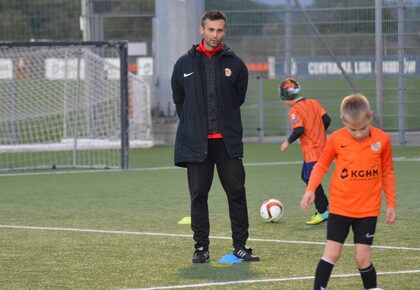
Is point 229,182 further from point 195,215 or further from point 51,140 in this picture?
point 51,140

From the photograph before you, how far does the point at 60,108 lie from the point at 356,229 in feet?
47.2

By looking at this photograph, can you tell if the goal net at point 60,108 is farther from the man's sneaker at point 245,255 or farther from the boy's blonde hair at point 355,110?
the boy's blonde hair at point 355,110

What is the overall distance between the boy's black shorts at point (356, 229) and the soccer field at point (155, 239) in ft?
2.46

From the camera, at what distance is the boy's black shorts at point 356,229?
655 centimetres

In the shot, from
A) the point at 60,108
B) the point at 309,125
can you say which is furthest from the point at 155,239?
the point at 60,108

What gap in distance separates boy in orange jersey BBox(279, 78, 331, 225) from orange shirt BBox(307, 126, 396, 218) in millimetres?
3694

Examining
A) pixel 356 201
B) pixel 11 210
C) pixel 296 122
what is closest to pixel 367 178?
pixel 356 201

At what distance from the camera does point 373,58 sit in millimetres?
20797

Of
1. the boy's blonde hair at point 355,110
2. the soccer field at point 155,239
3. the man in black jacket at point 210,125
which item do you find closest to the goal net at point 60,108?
the soccer field at point 155,239

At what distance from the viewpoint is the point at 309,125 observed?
10.4 meters

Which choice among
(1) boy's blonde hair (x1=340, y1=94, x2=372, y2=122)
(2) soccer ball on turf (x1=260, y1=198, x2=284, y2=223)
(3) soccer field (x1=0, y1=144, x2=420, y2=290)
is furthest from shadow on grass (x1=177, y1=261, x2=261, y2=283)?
(2) soccer ball on turf (x1=260, y1=198, x2=284, y2=223)

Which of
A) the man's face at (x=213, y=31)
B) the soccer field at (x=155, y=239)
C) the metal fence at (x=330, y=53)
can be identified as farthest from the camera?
the metal fence at (x=330, y=53)

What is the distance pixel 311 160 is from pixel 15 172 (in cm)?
780

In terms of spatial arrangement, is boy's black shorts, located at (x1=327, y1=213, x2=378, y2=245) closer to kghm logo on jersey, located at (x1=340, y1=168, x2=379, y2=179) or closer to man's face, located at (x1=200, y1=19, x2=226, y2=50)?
kghm logo on jersey, located at (x1=340, y1=168, x2=379, y2=179)
